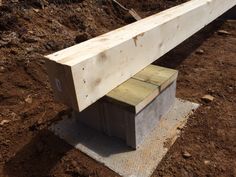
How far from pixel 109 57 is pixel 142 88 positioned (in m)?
0.46

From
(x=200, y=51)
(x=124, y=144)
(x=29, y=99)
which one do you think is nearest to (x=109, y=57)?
(x=124, y=144)

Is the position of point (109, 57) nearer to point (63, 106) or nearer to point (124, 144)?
point (124, 144)

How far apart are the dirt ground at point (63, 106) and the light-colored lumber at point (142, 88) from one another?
0.55 metres

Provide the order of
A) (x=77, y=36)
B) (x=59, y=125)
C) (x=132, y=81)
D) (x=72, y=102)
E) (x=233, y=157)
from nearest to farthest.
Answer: (x=72, y=102) → (x=233, y=157) → (x=132, y=81) → (x=59, y=125) → (x=77, y=36)

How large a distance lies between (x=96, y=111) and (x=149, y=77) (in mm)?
615

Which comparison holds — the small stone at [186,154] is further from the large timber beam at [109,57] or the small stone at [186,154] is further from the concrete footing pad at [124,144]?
the large timber beam at [109,57]

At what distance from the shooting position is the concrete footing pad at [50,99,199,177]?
2098 millimetres

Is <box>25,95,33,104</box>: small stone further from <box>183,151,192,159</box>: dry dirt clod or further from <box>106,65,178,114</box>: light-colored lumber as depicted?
<box>183,151,192,159</box>: dry dirt clod

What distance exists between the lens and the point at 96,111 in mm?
2336

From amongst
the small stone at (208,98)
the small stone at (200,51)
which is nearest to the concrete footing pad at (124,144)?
the small stone at (208,98)

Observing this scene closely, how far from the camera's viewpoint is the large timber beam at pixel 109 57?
69.3 inches

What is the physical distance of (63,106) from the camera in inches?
115

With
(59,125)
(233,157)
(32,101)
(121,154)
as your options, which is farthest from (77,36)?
(233,157)

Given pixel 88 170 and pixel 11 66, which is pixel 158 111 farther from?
pixel 11 66
